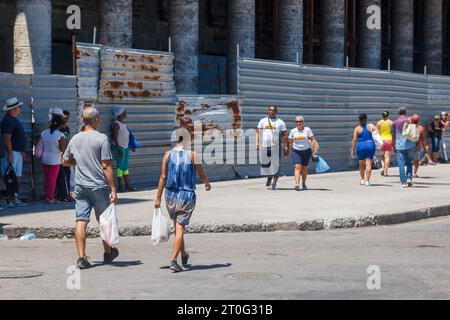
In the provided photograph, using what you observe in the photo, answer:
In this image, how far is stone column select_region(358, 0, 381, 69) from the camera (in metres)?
43.8

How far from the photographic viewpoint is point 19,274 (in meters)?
11.3

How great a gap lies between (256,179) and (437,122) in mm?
11035

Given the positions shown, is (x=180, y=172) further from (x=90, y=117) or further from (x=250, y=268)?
(x=250, y=268)

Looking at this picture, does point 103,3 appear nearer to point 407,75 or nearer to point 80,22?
point 80,22

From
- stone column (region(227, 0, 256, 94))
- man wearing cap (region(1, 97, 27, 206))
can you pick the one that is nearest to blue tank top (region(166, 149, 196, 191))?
man wearing cap (region(1, 97, 27, 206))

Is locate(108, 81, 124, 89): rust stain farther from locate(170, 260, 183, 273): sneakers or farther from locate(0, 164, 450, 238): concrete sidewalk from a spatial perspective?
locate(170, 260, 183, 273): sneakers

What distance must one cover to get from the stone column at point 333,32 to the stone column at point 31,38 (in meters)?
15.7

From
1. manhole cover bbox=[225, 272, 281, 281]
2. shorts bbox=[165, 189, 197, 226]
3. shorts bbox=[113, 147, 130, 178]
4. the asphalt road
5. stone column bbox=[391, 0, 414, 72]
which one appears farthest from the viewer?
stone column bbox=[391, 0, 414, 72]

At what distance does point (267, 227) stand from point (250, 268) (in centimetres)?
476

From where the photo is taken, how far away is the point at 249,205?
1944 centimetres

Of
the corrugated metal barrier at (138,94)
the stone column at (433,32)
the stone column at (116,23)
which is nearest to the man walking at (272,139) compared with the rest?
the corrugated metal barrier at (138,94)

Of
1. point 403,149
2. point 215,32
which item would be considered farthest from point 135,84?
point 215,32

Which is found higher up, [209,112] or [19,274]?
[209,112]

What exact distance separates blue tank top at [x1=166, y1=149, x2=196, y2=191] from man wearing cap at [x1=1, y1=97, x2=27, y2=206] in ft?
25.4
